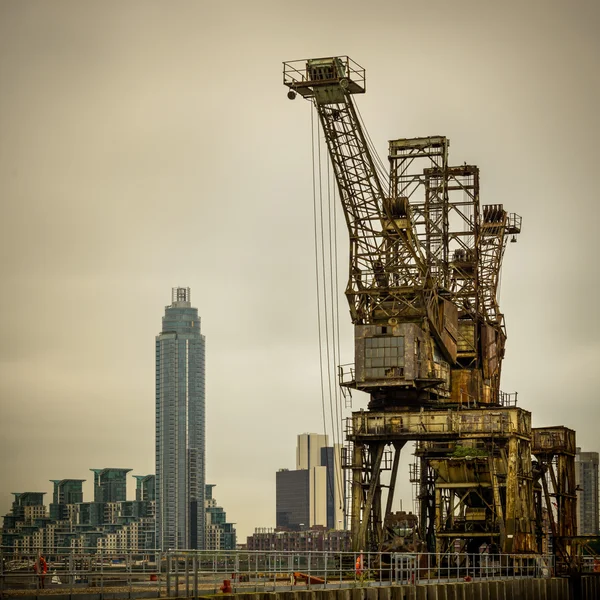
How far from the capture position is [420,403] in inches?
3223

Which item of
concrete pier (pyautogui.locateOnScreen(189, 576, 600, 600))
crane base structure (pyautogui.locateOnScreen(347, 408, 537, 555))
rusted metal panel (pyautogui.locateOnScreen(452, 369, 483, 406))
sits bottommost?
concrete pier (pyautogui.locateOnScreen(189, 576, 600, 600))

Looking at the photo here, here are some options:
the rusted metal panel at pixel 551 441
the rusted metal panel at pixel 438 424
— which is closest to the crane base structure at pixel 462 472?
the rusted metal panel at pixel 438 424

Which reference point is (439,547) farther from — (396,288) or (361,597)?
(361,597)

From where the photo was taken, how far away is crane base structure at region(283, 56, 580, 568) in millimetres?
77312

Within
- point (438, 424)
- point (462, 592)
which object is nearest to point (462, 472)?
point (438, 424)

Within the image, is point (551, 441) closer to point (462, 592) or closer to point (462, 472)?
point (462, 472)

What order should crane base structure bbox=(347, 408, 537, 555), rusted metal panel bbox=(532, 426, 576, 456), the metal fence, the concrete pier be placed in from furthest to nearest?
1. rusted metal panel bbox=(532, 426, 576, 456)
2. crane base structure bbox=(347, 408, 537, 555)
3. the concrete pier
4. the metal fence

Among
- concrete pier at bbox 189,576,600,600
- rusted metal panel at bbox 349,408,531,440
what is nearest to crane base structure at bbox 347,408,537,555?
rusted metal panel at bbox 349,408,531,440

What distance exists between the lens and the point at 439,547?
77.7 m

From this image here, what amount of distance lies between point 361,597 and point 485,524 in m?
29.9

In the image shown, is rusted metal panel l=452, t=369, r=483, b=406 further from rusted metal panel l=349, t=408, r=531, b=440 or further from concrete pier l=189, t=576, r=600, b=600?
concrete pier l=189, t=576, r=600, b=600

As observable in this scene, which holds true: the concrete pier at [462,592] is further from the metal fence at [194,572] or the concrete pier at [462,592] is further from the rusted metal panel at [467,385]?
the rusted metal panel at [467,385]

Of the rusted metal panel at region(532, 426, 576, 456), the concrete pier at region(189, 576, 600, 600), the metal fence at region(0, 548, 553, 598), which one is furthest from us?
the rusted metal panel at region(532, 426, 576, 456)

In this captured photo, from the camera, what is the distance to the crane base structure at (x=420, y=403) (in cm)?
7731
